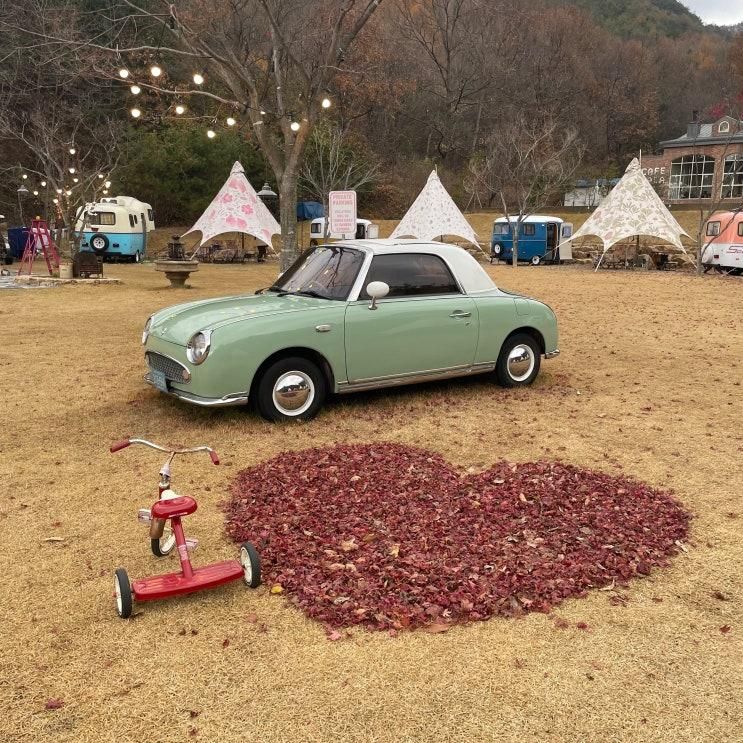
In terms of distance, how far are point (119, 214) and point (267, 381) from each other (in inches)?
1017

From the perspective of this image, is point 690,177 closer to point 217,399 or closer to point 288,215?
point 288,215

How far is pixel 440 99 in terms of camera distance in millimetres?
53625

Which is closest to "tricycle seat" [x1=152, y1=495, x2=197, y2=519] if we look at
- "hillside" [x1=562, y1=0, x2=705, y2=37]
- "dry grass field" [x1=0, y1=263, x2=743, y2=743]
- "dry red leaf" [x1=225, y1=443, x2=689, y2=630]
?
"dry grass field" [x1=0, y1=263, x2=743, y2=743]

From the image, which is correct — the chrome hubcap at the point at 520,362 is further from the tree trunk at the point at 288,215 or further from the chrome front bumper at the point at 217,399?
the tree trunk at the point at 288,215

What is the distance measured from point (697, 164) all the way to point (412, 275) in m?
47.4

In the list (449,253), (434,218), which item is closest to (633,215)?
(434,218)

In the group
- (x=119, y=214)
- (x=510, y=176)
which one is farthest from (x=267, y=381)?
(x=510, y=176)

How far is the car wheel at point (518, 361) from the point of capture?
729 centimetres

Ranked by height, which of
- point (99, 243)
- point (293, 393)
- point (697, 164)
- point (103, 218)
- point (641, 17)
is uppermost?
point (641, 17)

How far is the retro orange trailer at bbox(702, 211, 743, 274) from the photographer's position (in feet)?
74.3

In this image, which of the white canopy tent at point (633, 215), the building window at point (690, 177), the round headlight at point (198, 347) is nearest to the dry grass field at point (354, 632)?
the round headlight at point (198, 347)

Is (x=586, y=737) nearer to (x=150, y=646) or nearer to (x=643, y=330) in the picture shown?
(x=150, y=646)

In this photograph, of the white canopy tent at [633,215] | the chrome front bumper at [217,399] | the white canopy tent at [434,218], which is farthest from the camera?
the white canopy tent at [434,218]

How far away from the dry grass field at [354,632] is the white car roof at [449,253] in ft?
3.83
